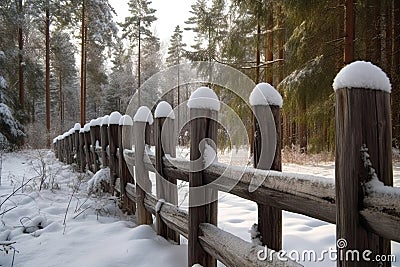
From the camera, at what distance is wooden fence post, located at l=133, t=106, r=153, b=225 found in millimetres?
4016

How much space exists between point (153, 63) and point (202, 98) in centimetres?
2999

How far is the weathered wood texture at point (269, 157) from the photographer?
6.47 feet

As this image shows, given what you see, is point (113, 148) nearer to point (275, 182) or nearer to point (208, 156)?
point (208, 156)

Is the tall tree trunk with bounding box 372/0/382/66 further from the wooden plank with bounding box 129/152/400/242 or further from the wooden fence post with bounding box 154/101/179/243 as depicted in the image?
the wooden plank with bounding box 129/152/400/242

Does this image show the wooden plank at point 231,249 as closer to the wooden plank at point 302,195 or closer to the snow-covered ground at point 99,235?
the wooden plank at point 302,195

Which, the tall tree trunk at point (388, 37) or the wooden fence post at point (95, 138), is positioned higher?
the tall tree trunk at point (388, 37)

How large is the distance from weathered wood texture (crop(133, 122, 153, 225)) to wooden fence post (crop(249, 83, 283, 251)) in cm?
228

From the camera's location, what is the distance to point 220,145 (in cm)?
1147

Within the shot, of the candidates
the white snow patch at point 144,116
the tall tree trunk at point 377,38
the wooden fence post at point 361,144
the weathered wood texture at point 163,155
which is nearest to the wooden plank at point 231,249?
the wooden fence post at point 361,144

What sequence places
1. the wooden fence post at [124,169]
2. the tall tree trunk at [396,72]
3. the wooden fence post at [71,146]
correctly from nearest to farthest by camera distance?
the wooden fence post at [124,169], the tall tree trunk at [396,72], the wooden fence post at [71,146]

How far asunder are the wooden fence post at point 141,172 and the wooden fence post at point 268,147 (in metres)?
2.28

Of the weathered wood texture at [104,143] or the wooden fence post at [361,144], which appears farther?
the weathered wood texture at [104,143]

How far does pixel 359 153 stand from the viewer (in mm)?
1211

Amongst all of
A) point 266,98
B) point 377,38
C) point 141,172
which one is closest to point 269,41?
point 377,38
